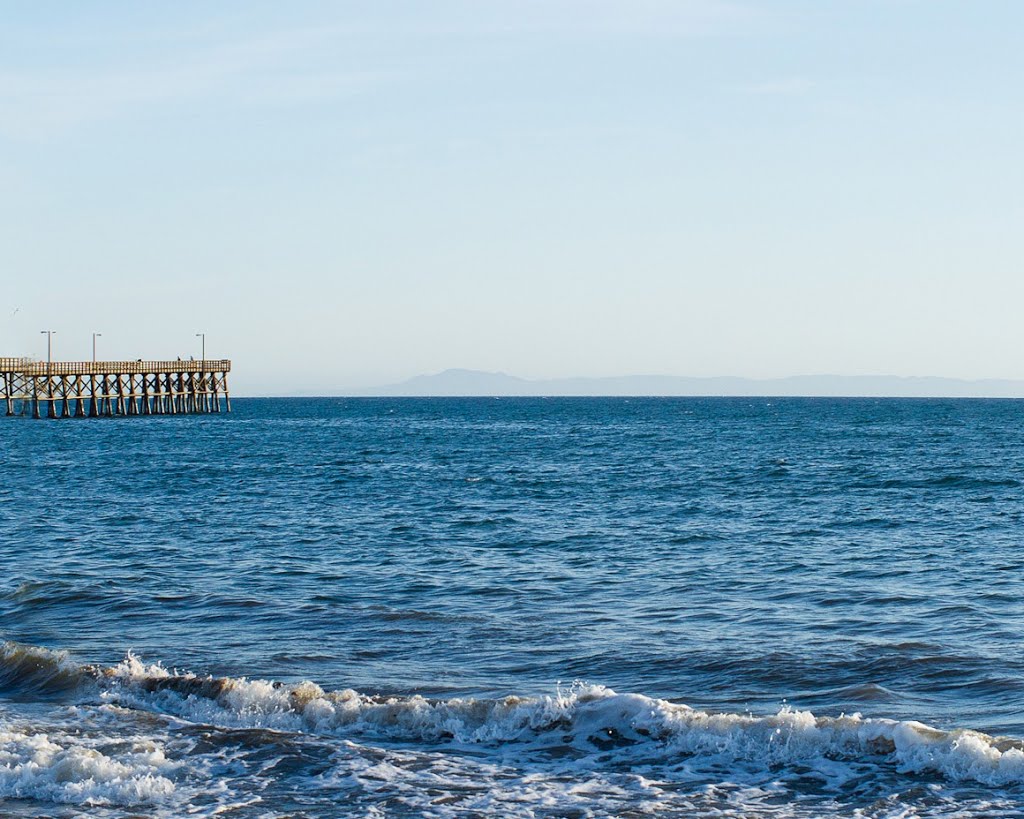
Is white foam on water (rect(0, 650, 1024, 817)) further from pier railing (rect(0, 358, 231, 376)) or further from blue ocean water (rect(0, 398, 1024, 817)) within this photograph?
pier railing (rect(0, 358, 231, 376))

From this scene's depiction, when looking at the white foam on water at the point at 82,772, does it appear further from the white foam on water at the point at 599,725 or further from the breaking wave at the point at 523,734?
the white foam on water at the point at 599,725

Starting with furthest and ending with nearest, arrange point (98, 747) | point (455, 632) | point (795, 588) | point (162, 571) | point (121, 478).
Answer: point (121, 478) < point (162, 571) < point (795, 588) < point (455, 632) < point (98, 747)

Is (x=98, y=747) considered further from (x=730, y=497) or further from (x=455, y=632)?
(x=730, y=497)

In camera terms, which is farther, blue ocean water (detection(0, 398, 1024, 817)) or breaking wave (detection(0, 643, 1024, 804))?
Result: breaking wave (detection(0, 643, 1024, 804))

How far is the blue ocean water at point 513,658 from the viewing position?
1056cm

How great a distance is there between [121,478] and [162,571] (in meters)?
23.4

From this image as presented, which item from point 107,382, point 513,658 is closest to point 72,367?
point 107,382

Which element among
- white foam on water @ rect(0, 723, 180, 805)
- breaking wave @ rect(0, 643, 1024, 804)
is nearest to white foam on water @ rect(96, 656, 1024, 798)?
breaking wave @ rect(0, 643, 1024, 804)

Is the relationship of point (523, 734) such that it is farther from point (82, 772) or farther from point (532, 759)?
point (82, 772)

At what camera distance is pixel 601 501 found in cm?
→ 3494

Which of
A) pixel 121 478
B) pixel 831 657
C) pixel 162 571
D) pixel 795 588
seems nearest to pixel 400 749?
pixel 831 657

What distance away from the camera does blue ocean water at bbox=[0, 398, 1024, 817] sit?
10.6m

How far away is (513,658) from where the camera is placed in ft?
49.2

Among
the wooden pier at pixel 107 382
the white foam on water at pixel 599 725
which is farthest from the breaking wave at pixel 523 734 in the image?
the wooden pier at pixel 107 382
